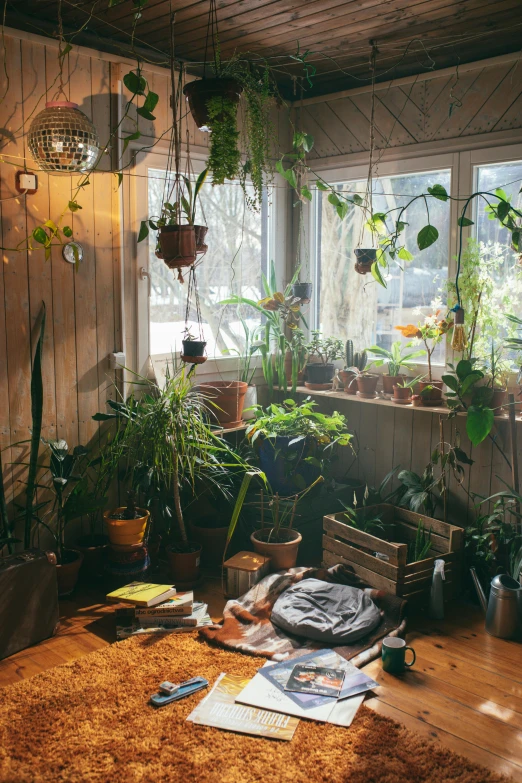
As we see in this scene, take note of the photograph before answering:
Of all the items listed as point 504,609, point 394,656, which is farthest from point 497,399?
point 394,656

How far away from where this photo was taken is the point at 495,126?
3691 mm

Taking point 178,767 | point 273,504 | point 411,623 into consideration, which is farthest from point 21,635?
point 411,623

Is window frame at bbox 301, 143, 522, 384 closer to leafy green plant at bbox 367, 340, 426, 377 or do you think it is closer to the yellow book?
leafy green plant at bbox 367, 340, 426, 377

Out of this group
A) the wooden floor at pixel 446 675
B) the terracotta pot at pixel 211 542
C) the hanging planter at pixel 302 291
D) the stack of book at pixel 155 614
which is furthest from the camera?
the hanging planter at pixel 302 291

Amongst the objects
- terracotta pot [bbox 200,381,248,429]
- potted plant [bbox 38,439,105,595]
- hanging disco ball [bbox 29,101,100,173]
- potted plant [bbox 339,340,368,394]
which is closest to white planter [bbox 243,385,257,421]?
terracotta pot [bbox 200,381,248,429]

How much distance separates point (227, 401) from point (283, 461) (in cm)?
47

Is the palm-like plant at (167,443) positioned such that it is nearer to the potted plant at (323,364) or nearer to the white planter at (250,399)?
the white planter at (250,399)

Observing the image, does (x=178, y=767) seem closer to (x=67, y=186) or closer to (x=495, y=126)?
(x=67, y=186)

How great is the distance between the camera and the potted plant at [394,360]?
407cm

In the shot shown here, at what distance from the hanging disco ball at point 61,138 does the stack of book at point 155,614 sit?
75.5 inches

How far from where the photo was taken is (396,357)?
4.11 meters

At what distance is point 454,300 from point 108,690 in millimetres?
2533

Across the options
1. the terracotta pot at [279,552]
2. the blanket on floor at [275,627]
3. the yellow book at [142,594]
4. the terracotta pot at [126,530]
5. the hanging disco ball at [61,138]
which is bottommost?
the blanket on floor at [275,627]

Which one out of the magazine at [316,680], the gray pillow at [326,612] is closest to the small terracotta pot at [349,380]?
the gray pillow at [326,612]
